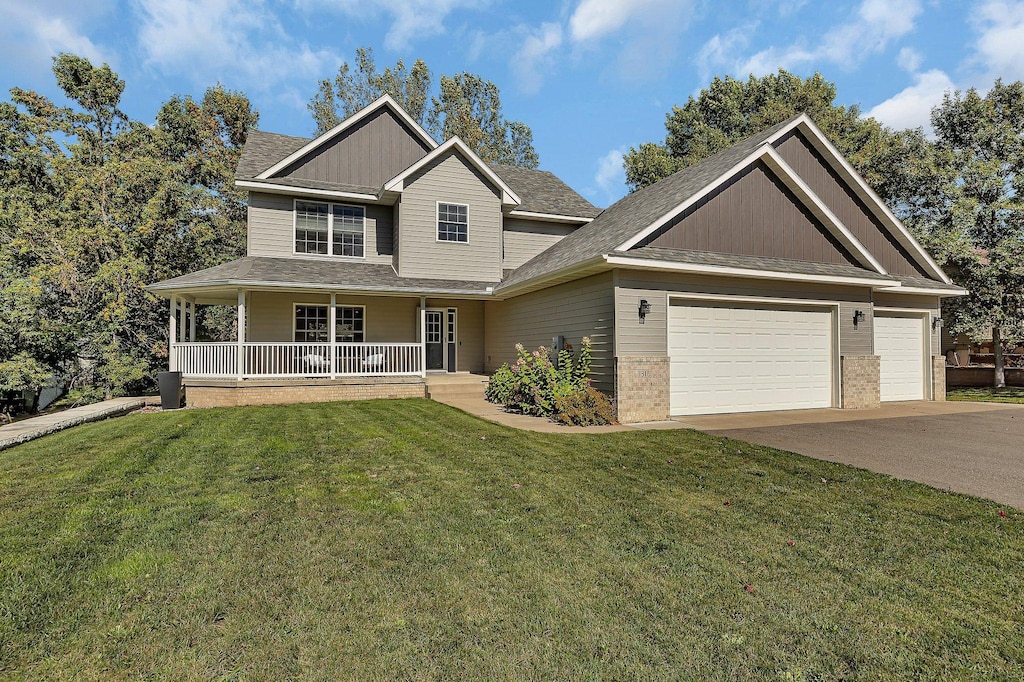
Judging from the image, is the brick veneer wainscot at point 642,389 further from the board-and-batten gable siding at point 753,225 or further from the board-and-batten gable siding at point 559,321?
the board-and-batten gable siding at point 753,225

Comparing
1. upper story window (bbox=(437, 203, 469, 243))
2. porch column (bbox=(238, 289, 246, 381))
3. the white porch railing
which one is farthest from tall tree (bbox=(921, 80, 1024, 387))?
porch column (bbox=(238, 289, 246, 381))

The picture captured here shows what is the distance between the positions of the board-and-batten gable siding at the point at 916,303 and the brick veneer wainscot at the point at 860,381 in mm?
2305

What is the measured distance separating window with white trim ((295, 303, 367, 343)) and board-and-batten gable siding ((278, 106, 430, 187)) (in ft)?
13.3

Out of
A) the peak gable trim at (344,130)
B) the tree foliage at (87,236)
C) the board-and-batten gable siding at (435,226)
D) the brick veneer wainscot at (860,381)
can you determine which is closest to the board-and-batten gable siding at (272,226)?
the peak gable trim at (344,130)

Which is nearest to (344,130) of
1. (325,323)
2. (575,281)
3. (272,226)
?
(272,226)

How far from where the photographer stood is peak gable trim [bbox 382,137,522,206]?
14461 mm

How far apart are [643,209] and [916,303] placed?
Answer: 878 cm

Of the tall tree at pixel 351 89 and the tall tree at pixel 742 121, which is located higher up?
the tall tree at pixel 351 89

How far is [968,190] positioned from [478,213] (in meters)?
18.9

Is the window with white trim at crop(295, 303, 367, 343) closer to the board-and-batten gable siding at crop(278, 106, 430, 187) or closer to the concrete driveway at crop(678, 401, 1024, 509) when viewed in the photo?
the board-and-batten gable siding at crop(278, 106, 430, 187)

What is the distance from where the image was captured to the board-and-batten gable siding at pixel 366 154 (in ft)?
50.1

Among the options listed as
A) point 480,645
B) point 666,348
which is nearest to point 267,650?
point 480,645

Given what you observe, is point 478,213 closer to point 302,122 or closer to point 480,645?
point 480,645

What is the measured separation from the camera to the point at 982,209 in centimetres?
1817
